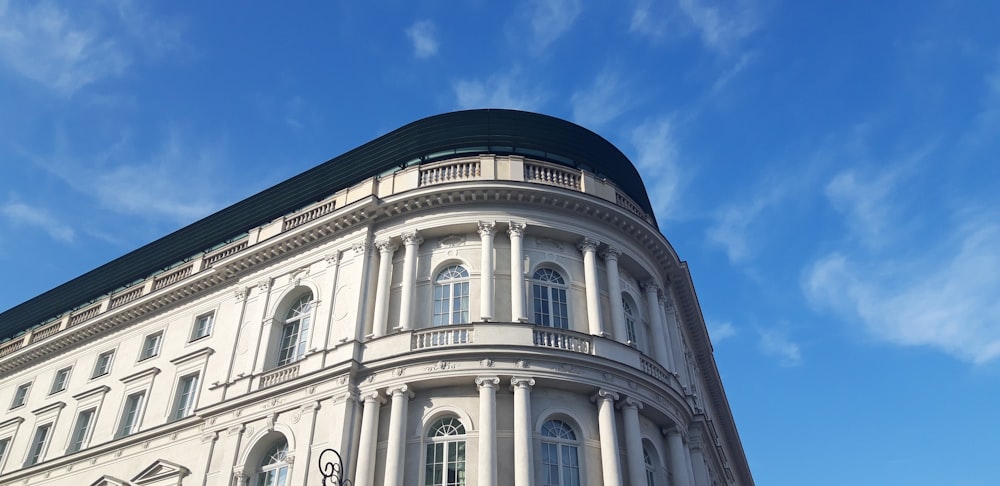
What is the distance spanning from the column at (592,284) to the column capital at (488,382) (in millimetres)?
3808

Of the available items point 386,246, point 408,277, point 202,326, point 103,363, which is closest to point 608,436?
point 408,277

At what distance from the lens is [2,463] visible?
31.7 m

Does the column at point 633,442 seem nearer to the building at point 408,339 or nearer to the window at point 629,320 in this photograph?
the building at point 408,339

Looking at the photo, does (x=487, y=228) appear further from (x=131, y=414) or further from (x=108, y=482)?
(x=108, y=482)

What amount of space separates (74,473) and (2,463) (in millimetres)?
6705

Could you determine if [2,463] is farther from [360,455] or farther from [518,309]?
[518,309]

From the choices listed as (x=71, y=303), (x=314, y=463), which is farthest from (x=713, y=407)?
(x=71, y=303)

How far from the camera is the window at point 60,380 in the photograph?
32.6 meters

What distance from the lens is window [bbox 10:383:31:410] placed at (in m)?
34.1

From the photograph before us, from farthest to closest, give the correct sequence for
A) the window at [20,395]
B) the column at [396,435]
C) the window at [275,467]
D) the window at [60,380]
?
the window at [20,395]
the window at [60,380]
the window at [275,467]
the column at [396,435]

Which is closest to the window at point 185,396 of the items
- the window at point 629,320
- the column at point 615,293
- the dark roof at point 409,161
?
the dark roof at point 409,161

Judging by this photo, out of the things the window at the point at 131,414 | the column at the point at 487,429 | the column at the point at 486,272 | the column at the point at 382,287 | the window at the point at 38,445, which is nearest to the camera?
the column at the point at 487,429

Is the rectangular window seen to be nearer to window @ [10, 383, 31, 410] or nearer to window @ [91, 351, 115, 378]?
window @ [91, 351, 115, 378]

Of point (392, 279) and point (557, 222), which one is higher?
point (557, 222)
